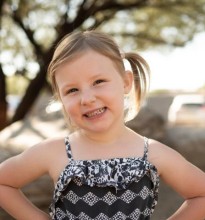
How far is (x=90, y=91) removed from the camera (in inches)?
71.4

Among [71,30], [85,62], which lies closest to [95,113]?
[85,62]

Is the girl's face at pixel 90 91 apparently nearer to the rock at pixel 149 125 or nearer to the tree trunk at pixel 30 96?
the rock at pixel 149 125

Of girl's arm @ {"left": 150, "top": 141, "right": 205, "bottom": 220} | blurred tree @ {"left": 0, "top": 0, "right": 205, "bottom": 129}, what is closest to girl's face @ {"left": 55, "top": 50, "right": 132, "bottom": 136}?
girl's arm @ {"left": 150, "top": 141, "right": 205, "bottom": 220}

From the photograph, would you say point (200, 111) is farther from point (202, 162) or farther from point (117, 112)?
point (117, 112)

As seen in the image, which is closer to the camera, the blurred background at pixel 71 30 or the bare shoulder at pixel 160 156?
the bare shoulder at pixel 160 156

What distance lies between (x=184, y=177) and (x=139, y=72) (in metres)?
0.45

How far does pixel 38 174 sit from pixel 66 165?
119 mm

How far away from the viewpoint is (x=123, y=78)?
1.96m

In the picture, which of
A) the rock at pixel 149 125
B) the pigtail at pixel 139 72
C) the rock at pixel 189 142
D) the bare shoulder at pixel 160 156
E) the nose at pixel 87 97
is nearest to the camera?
the nose at pixel 87 97

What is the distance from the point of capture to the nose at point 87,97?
1793 millimetres

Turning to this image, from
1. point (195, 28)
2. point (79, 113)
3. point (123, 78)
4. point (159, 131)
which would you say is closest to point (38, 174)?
point (79, 113)

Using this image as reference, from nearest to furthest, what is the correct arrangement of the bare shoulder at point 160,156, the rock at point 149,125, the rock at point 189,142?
the bare shoulder at point 160,156 → the rock at point 189,142 → the rock at point 149,125

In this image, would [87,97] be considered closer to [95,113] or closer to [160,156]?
[95,113]

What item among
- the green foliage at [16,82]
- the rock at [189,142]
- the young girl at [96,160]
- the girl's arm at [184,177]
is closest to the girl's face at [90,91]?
the young girl at [96,160]
